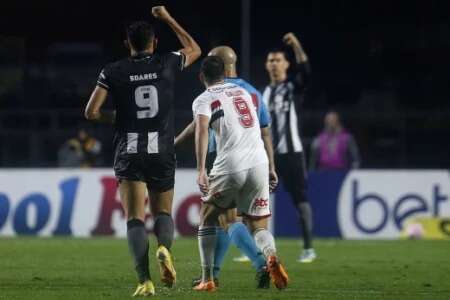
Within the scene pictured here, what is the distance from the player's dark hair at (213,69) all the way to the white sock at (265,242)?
1.24 metres

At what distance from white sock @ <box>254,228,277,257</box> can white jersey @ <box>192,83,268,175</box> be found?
52 centimetres

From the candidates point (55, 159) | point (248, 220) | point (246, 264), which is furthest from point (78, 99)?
point (248, 220)

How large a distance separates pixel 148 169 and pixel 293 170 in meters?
4.69

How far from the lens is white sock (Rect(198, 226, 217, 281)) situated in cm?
1029

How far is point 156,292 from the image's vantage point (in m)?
9.98

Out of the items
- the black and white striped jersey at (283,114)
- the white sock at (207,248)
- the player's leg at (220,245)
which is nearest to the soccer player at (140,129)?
the white sock at (207,248)

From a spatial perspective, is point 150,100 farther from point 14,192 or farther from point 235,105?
point 14,192

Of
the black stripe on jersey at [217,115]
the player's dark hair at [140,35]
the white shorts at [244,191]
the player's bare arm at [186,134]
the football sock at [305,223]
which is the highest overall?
the player's dark hair at [140,35]

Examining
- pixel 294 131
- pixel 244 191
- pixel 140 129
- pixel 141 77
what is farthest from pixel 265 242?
pixel 294 131

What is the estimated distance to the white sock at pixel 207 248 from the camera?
10.3 meters

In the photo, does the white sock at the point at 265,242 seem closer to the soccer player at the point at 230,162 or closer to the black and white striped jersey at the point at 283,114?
the soccer player at the point at 230,162

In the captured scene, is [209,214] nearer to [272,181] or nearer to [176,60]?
[272,181]

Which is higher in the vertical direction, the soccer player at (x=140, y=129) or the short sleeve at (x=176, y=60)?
the short sleeve at (x=176, y=60)

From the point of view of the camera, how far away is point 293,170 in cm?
1419
